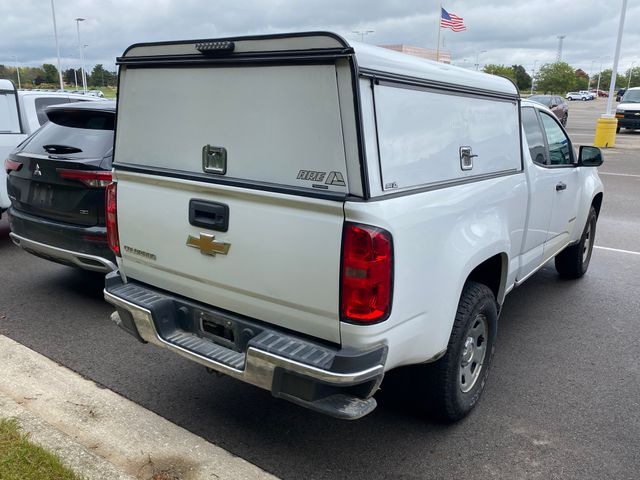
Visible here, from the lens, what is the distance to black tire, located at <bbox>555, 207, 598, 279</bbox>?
604cm

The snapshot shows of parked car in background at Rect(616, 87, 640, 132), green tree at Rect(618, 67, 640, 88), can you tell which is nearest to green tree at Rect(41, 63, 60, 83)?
parked car in background at Rect(616, 87, 640, 132)

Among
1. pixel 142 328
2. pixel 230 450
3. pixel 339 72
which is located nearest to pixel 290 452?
pixel 230 450

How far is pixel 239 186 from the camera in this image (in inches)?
110

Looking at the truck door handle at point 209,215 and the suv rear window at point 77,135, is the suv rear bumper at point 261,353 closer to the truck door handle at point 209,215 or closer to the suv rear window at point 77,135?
the truck door handle at point 209,215

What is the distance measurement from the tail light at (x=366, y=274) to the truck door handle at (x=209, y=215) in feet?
2.30

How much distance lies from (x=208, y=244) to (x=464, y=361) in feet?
5.46

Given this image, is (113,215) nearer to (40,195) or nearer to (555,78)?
(40,195)

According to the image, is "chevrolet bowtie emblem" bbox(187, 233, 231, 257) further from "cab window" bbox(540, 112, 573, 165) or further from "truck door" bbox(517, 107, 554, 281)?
"cab window" bbox(540, 112, 573, 165)

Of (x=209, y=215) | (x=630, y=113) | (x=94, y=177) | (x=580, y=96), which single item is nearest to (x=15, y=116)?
(x=94, y=177)

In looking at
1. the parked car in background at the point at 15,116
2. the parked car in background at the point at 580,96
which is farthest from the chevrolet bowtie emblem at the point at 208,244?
the parked car in background at the point at 580,96

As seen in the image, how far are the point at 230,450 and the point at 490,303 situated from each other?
1725 millimetres

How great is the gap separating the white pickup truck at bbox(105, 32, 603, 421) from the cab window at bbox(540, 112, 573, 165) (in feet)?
4.74

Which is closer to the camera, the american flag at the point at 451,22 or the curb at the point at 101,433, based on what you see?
the curb at the point at 101,433

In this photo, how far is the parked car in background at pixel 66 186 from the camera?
15.7 feet
